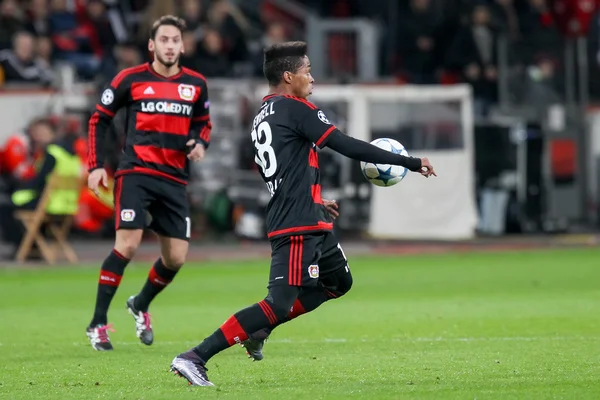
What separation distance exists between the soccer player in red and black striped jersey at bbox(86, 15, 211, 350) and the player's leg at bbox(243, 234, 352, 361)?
7.72ft

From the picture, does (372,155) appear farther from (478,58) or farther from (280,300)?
(478,58)

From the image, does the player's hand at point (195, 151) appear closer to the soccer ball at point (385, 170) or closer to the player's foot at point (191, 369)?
the soccer ball at point (385, 170)

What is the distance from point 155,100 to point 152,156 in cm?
46

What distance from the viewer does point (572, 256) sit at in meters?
19.8

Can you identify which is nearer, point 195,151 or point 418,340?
point 418,340

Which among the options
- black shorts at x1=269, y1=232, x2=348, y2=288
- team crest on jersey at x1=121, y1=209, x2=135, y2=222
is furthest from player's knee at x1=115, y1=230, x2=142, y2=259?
black shorts at x1=269, y1=232, x2=348, y2=288

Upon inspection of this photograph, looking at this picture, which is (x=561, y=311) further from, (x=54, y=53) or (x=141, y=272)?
(x=54, y=53)

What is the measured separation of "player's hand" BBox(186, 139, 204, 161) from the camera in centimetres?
1059

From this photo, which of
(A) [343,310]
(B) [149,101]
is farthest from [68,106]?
(B) [149,101]

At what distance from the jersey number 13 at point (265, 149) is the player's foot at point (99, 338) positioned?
8.92ft

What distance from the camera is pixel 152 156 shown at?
1070cm

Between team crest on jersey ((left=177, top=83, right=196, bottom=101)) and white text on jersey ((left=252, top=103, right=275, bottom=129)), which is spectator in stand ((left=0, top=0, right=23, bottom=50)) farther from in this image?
white text on jersey ((left=252, top=103, right=275, bottom=129))

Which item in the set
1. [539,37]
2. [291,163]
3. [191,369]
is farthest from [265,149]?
[539,37]

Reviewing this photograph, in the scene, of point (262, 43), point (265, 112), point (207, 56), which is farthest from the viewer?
point (262, 43)
